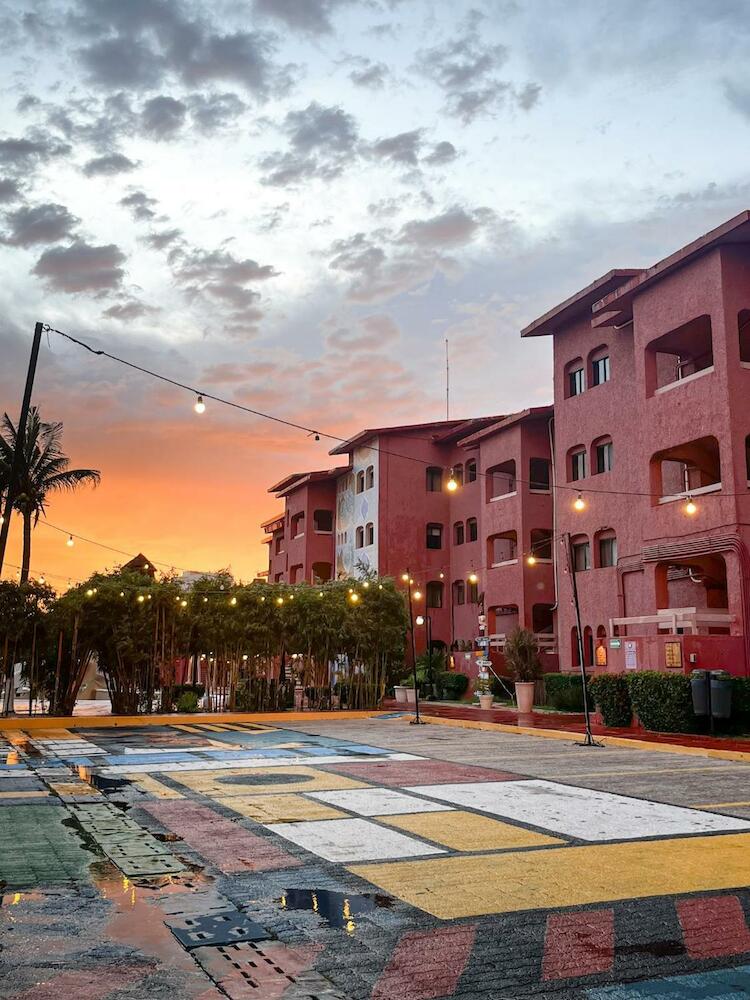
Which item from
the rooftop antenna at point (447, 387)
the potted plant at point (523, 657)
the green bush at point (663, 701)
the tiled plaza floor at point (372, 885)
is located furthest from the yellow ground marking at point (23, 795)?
the rooftop antenna at point (447, 387)

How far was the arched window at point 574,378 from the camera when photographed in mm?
29953

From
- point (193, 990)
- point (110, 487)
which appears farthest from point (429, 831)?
point (110, 487)

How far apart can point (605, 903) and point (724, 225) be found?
1875cm

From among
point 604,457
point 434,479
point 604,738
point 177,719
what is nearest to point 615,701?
point 604,738

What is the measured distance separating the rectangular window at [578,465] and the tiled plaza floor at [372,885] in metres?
18.7

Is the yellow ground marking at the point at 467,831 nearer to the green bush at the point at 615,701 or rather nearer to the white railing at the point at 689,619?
the green bush at the point at 615,701

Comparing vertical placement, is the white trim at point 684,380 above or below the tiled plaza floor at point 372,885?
above

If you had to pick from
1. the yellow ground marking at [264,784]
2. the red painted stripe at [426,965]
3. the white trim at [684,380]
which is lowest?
the yellow ground marking at [264,784]

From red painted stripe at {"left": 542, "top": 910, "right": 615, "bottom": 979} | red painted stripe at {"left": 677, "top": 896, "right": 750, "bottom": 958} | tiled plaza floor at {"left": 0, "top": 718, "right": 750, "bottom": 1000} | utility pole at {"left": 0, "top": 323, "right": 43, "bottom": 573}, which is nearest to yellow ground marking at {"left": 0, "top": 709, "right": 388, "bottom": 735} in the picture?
utility pole at {"left": 0, "top": 323, "right": 43, "bottom": 573}

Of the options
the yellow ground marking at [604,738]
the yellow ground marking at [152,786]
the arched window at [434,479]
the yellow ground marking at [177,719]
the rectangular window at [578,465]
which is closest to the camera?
the yellow ground marking at [152,786]

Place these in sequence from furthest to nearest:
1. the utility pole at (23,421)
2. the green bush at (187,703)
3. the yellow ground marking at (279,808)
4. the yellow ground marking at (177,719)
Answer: the green bush at (187,703) < the yellow ground marking at (177,719) < the utility pole at (23,421) < the yellow ground marking at (279,808)

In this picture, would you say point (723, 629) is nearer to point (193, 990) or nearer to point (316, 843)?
point (316, 843)

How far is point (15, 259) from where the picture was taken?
2034 centimetres

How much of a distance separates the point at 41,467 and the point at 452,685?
17.2m
